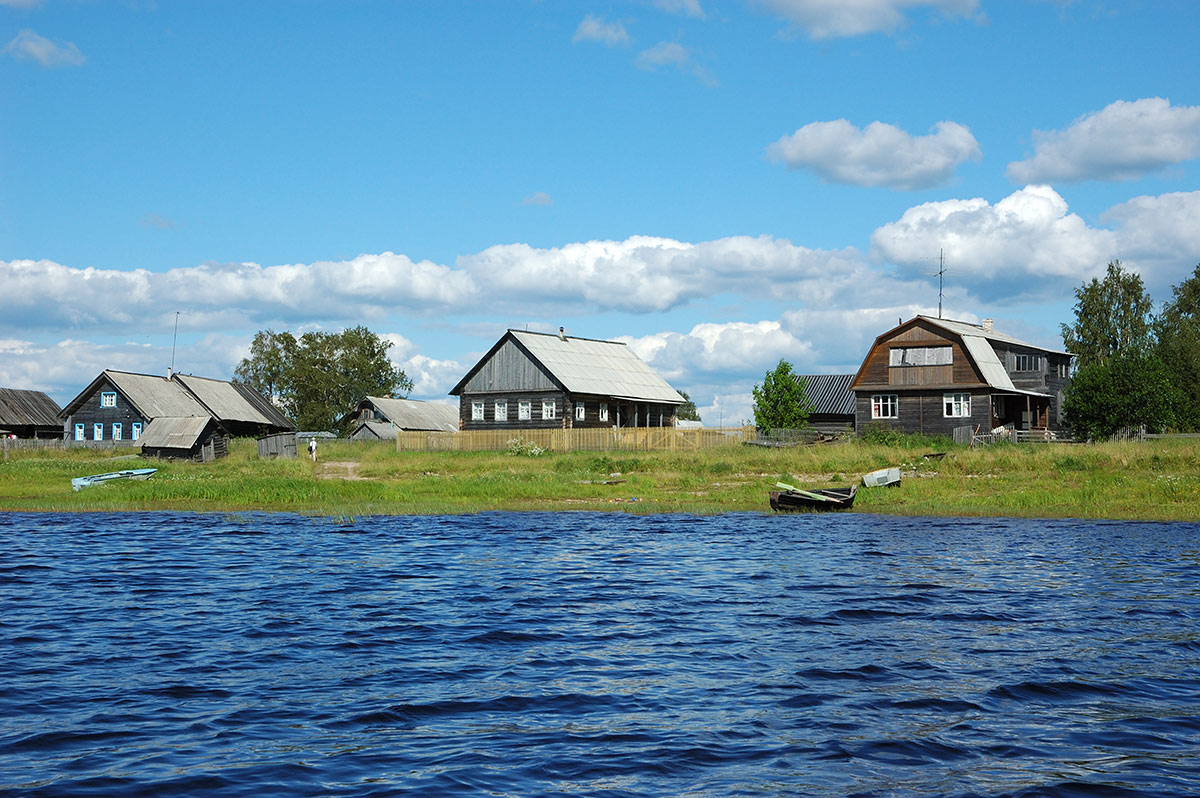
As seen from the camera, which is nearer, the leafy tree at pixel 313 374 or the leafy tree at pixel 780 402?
the leafy tree at pixel 780 402

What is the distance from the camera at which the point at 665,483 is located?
40.4m

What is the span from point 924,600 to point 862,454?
29724 mm

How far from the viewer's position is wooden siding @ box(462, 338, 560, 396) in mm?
70125

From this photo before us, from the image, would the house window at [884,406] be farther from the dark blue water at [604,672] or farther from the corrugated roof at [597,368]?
the dark blue water at [604,672]

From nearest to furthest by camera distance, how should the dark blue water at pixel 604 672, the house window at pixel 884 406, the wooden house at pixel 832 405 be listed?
the dark blue water at pixel 604 672 → the house window at pixel 884 406 → the wooden house at pixel 832 405

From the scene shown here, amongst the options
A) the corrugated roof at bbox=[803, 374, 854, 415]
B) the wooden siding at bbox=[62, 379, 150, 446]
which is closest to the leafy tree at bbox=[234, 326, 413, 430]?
the wooden siding at bbox=[62, 379, 150, 446]

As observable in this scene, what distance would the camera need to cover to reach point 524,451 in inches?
2279

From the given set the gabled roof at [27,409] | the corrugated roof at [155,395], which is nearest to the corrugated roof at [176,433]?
the corrugated roof at [155,395]

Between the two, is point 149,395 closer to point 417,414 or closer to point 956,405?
point 417,414

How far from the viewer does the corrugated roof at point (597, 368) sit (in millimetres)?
70812

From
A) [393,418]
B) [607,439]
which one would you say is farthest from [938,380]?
[393,418]

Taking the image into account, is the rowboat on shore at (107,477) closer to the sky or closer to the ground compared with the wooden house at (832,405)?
closer to the ground

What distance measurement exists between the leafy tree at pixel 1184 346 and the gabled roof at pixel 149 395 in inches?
2613

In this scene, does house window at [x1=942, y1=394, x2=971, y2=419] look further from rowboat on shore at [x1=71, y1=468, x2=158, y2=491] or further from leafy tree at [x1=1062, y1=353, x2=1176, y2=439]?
rowboat on shore at [x1=71, y1=468, x2=158, y2=491]
